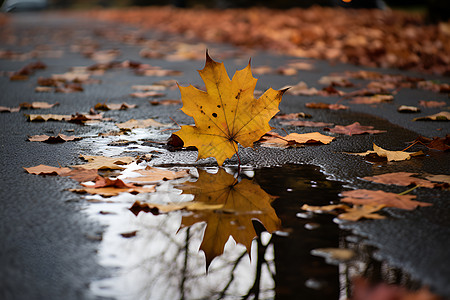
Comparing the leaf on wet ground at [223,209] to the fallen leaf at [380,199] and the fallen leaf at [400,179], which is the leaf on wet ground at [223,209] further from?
the fallen leaf at [400,179]

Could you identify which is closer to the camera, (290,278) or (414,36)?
(290,278)

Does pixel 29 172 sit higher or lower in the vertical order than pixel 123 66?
higher

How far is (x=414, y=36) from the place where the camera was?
6.41 meters

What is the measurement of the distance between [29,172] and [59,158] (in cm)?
22

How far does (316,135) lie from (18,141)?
1483 mm

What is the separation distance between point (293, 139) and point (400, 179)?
2.36ft

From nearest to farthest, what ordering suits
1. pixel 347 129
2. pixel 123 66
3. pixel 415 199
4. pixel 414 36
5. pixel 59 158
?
pixel 415 199, pixel 59 158, pixel 347 129, pixel 123 66, pixel 414 36

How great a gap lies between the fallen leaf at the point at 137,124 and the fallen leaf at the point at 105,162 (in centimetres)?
65

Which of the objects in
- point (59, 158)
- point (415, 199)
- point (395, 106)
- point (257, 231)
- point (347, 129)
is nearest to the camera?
point (257, 231)

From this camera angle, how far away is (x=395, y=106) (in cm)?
349

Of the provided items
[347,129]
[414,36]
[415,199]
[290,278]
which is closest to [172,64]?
[414,36]

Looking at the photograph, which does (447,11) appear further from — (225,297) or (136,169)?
(225,297)

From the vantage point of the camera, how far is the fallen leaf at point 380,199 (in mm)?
1621

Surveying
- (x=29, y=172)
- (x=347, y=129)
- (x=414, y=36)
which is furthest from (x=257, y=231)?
(x=414, y=36)
